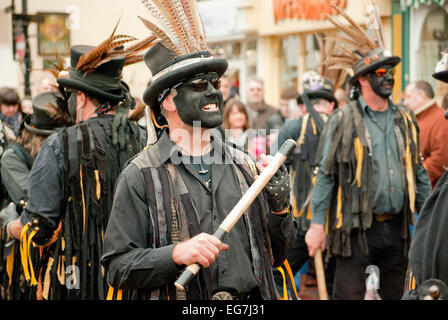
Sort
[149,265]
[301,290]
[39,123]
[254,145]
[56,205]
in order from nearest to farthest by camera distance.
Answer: [149,265]
[56,205]
[39,123]
[254,145]
[301,290]

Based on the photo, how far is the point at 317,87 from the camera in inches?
352

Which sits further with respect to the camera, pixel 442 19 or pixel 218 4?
pixel 218 4

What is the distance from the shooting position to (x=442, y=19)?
46.9ft

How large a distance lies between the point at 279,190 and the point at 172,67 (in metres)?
0.83

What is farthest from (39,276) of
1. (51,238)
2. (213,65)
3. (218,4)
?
(218,4)

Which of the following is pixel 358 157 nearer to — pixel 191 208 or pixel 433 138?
pixel 433 138

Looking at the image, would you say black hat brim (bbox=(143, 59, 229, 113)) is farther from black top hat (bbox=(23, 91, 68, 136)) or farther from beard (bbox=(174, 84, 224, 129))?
black top hat (bbox=(23, 91, 68, 136))

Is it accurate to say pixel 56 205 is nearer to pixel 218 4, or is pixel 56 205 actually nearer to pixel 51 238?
pixel 51 238

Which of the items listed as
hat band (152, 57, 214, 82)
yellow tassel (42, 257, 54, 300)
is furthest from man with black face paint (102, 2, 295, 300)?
yellow tassel (42, 257, 54, 300)

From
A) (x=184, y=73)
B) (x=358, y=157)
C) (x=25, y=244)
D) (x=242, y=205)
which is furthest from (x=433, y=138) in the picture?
(x=242, y=205)

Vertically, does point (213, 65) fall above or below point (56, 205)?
above

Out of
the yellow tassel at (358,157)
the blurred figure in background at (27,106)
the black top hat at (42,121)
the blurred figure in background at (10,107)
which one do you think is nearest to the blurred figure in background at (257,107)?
the blurred figure in background at (27,106)

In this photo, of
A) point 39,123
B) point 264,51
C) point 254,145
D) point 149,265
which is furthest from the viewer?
point 264,51

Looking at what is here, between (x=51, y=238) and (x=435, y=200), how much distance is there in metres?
2.76
